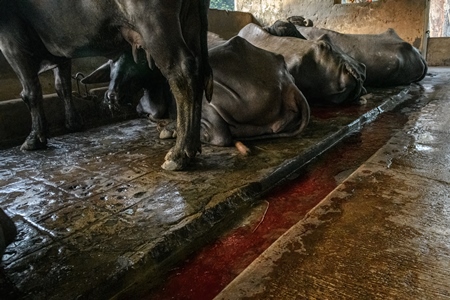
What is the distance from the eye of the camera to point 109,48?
2475 millimetres

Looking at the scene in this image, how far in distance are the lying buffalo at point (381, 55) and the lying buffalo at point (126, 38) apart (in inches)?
122

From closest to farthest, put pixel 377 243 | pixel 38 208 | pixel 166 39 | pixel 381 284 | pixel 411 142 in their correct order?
pixel 381 284
pixel 377 243
pixel 38 208
pixel 166 39
pixel 411 142

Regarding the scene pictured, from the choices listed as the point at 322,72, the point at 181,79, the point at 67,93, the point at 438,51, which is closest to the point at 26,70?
the point at 67,93

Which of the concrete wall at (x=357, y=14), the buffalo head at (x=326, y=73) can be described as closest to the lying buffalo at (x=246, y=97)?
the buffalo head at (x=326, y=73)

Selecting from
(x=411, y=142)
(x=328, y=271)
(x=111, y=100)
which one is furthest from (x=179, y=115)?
(x=411, y=142)

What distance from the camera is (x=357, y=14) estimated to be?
7.84 meters

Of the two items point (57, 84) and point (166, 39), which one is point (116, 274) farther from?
point (57, 84)

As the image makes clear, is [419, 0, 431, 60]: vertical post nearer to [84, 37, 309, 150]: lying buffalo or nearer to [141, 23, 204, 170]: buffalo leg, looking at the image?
[84, 37, 309, 150]: lying buffalo

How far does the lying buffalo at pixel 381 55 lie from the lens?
514 centimetres

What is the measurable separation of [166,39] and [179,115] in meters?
0.48

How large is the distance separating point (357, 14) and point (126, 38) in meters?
6.91

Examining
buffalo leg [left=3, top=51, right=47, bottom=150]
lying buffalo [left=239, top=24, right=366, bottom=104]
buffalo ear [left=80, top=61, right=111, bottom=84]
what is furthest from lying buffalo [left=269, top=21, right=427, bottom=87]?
buffalo leg [left=3, top=51, right=47, bottom=150]

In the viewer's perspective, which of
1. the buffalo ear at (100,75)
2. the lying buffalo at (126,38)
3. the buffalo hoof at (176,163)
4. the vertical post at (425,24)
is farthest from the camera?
the vertical post at (425,24)

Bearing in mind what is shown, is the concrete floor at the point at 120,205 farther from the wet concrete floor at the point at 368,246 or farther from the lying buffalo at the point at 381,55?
the lying buffalo at the point at 381,55
